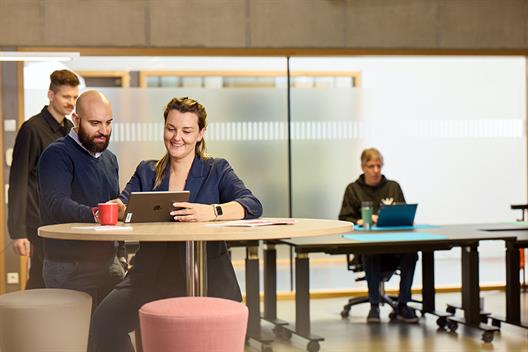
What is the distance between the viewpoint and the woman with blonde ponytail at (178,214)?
3758 mm

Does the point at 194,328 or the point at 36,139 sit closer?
the point at 194,328

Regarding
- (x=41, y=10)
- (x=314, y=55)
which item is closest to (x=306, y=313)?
(x=314, y=55)

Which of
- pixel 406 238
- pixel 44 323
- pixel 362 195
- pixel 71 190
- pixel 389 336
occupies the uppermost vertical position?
pixel 71 190

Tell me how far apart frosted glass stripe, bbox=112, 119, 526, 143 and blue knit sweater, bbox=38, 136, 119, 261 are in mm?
3644

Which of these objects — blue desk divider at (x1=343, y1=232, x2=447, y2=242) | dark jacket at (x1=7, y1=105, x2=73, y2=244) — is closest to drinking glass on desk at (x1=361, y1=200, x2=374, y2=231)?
blue desk divider at (x1=343, y1=232, x2=447, y2=242)

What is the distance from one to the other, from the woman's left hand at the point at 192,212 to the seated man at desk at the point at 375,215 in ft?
10.9

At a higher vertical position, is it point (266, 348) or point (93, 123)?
point (93, 123)

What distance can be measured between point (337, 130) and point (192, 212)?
465cm

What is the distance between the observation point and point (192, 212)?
377cm

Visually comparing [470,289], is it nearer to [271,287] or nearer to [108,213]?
[271,287]

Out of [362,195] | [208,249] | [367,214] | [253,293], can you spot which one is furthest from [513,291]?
[208,249]


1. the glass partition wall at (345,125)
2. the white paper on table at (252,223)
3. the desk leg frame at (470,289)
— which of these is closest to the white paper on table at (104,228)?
the white paper on table at (252,223)

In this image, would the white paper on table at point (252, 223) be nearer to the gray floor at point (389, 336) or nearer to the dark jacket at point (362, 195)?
the gray floor at point (389, 336)

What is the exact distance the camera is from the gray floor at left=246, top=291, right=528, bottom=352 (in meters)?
5.98
